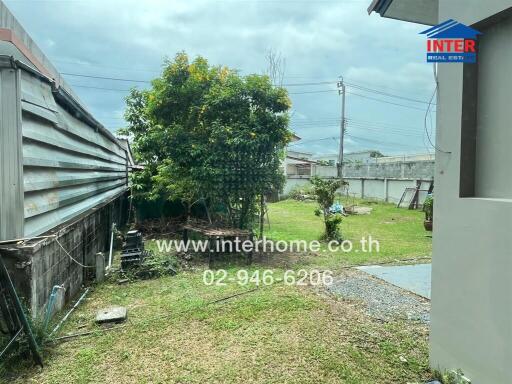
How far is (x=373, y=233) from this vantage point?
8648mm

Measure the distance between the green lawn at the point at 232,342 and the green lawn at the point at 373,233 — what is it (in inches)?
80.7

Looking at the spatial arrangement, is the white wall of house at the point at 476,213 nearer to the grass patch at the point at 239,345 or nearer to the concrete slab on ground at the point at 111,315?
the grass patch at the point at 239,345

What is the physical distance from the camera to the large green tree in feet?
19.3

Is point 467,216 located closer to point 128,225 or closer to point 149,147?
point 149,147

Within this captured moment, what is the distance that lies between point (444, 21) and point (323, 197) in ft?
18.1

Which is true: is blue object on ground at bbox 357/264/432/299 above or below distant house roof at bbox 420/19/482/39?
below

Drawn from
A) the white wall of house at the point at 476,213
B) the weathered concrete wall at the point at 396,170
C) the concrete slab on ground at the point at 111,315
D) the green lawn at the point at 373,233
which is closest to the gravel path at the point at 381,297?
the green lawn at the point at 373,233

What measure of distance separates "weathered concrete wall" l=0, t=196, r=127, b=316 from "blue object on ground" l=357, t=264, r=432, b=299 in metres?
3.95

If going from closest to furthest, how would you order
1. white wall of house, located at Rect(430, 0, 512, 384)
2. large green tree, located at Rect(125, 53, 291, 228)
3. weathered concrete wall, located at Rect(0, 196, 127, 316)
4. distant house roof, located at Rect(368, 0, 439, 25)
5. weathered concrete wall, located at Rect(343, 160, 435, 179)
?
1. white wall of house, located at Rect(430, 0, 512, 384)
2. weathered concrete wall, located at Rect(0, 196, 127, 316)
3. distant house roof, located at Rect(368, 0, 439, 25)
4. large green tree, located at Rect(125, 53, 291, 228)
5. weathered concrete wall, located at Rect(343, 160, 435, 179)

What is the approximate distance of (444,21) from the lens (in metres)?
2.33

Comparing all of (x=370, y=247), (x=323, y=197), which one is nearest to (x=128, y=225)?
(x=323, y=197)

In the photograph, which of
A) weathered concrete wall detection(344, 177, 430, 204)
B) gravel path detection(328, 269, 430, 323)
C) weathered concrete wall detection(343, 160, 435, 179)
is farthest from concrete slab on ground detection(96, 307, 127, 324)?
weathered concrete wall detection(344, 177, 430, 204)

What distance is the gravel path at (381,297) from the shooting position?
340 cm

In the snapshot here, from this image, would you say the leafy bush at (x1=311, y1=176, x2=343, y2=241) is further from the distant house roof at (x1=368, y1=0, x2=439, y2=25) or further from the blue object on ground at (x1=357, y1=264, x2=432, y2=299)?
the distant house roof at (x1=368, y1=0, x2=439, y2=25)
